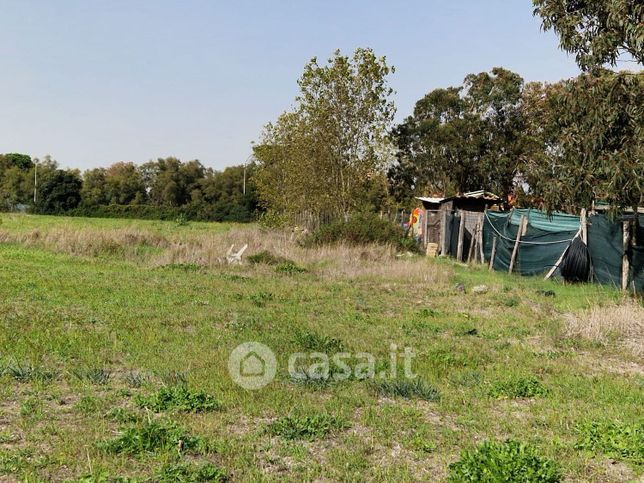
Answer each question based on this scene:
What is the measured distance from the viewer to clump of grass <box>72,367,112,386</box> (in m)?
4.99

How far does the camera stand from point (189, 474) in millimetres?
3270

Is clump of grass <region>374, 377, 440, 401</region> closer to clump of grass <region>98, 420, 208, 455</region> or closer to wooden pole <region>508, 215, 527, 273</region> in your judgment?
clump of grass <region>98, 420, 208, 455</region>

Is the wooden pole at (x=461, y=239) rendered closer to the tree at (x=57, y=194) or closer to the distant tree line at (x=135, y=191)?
the distant tree line at (x=135, y=191)

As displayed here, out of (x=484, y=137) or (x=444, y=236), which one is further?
(x=484, y=137)

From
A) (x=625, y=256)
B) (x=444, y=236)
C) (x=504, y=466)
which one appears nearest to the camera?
(x=504, y=466)

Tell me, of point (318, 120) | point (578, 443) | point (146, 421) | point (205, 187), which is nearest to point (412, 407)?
point (578, 443)

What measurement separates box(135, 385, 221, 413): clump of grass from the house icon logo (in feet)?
1.73

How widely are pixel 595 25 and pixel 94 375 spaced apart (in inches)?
403

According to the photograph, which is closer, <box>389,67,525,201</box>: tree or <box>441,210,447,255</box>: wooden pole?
<box>441,210,447,255</box>: wooden pole

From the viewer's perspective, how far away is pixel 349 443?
3.85 metres

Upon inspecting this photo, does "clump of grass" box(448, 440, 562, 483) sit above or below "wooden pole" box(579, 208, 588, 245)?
below

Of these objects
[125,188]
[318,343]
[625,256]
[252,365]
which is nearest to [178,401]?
[252,365]

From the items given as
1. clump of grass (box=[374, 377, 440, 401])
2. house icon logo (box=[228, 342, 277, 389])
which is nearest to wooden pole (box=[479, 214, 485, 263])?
house icon logo (box=[228, 342, 277, 389])

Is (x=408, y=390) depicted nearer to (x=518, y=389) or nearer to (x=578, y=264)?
(x=518, y=389)
